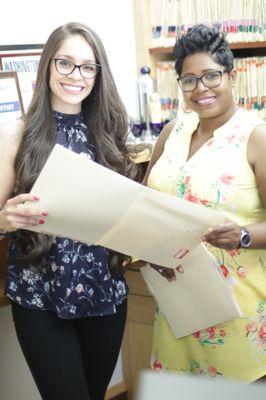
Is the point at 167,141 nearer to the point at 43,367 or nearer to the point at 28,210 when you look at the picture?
the point at 28,210

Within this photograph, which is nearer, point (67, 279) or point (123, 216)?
point (123, 216)

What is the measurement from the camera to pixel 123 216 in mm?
1343

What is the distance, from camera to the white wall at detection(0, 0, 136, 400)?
7.71 ft

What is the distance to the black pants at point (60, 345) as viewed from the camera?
1.56 meters

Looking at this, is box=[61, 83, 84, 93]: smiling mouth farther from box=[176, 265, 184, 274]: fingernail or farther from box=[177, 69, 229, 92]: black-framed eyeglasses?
box=[176, 265, 184, 274]: fingernail

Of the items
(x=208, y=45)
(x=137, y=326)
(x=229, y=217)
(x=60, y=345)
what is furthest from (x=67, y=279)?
(x=137, y=326)

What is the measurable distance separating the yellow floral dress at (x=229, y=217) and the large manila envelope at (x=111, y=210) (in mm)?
147

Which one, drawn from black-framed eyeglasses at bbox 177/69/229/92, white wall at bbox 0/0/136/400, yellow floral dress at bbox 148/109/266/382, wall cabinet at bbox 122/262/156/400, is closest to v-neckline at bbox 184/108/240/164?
yellow floral dress at bbox 148/109/266/382

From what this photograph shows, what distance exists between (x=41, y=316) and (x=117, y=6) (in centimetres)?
169

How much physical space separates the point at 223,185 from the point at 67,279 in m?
0.46

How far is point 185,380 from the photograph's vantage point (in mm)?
858

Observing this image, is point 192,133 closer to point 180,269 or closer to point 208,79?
point 208,79

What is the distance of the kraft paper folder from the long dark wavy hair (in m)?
0.19

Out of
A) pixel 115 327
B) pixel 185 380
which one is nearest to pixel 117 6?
pixel 115 327
